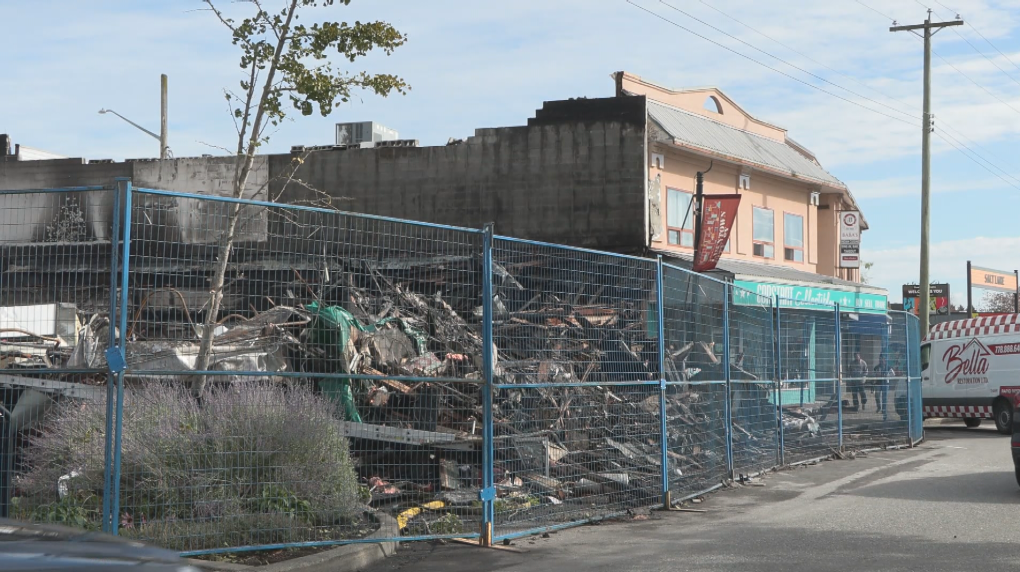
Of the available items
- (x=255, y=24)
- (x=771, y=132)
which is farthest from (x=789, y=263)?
(x=255, y=24)

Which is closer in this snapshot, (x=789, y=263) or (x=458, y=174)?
(x=458, y=174)

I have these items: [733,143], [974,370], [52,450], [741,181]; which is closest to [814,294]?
[741,181]

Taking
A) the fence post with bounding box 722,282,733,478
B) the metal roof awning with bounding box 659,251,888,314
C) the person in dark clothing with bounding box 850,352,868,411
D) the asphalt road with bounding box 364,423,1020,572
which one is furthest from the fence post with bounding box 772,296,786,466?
the metal roof awning with bounding box 659,251,888,314

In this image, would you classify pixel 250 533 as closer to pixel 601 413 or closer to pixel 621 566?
pixel 621 566

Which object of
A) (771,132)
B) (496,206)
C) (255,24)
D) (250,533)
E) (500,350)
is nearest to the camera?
(250,533)

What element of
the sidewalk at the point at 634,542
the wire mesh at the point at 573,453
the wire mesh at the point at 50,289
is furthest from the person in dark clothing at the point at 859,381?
the wire mesh at the point at 50,289

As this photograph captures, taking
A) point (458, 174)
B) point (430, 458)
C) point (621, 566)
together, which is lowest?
point (621, 566)

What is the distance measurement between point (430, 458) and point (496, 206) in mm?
20836

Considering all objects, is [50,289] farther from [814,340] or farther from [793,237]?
[793,237]

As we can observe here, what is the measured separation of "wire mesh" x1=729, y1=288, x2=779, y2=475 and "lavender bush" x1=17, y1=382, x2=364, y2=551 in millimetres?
6352

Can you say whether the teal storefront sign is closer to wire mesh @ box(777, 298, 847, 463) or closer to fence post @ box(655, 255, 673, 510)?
wire mesh @ box(777, 298, 847, 463)

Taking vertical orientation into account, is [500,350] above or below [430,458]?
above

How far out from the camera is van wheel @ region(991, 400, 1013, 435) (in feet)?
73.9

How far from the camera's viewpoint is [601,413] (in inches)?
396
